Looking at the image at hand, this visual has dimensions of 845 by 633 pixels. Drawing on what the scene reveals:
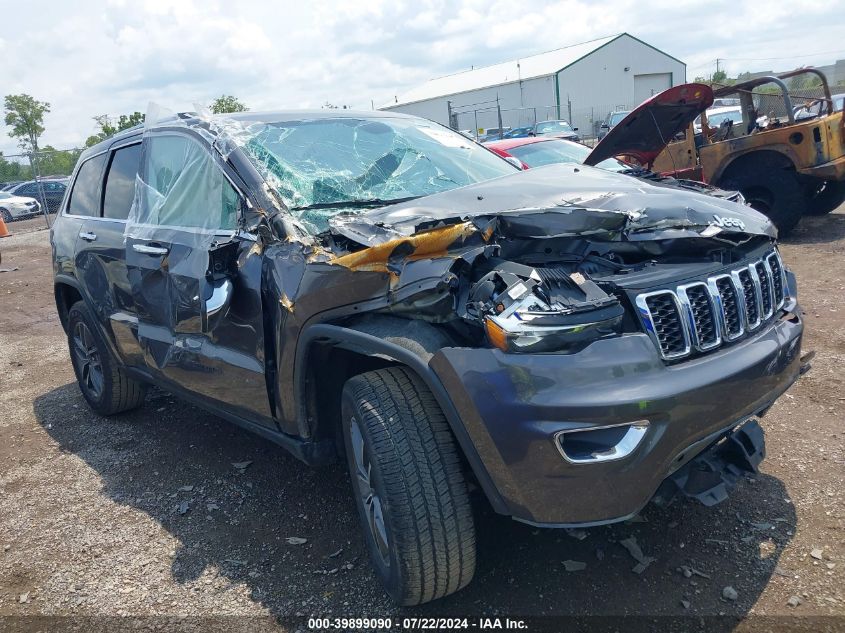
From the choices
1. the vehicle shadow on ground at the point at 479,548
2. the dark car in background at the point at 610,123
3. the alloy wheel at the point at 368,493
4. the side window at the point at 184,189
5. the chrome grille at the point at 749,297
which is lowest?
the vehicle shadow on ground at the point at 479,548

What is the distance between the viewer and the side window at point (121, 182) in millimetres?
4129

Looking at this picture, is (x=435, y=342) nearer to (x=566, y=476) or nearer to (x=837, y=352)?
(x=566, y=476)

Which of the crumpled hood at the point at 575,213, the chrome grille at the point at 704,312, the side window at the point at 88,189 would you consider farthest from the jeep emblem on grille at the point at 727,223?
the side window at the point at 88,189

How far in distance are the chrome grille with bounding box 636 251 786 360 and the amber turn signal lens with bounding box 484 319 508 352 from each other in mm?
482

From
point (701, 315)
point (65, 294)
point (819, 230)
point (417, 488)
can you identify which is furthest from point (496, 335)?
point (819, 230)

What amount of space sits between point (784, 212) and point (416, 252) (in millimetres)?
7256

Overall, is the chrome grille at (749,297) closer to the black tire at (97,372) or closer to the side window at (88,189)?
the black tire at (97,372)

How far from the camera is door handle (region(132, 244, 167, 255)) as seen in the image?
348 cm

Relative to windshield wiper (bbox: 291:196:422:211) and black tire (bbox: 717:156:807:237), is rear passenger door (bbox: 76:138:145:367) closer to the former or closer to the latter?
windshield wiper (bbox: 291:196:422:211)

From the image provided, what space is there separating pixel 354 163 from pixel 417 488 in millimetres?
1782

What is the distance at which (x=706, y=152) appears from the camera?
8648 mm

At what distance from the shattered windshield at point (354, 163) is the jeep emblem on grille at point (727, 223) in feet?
4.30

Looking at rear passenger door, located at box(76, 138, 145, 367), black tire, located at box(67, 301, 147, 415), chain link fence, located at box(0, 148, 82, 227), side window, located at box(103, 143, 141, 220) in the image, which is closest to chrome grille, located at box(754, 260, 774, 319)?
rear passenger door, located at box(76, 138, 145, 367)

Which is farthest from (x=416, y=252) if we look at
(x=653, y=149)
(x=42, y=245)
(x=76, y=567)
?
(x=42, y=245)
